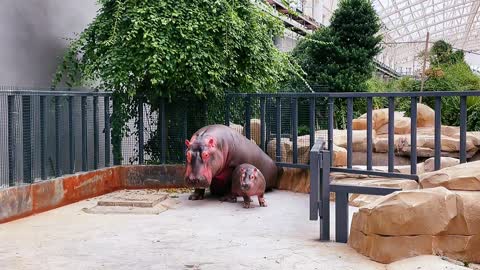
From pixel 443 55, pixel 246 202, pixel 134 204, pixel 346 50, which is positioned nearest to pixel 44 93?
pixel 134 204

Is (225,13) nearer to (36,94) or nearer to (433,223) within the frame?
(36,94)

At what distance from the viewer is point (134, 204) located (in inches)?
291

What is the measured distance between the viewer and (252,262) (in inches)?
187

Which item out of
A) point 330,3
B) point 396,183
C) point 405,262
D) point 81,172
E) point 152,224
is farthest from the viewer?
point 330,3

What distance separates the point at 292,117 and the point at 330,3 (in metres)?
29.2

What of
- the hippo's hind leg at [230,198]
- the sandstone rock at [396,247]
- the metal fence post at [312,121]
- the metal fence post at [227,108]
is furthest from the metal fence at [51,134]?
the sandstone rock at [396,247]

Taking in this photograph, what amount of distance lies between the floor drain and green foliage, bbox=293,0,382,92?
27.9ft

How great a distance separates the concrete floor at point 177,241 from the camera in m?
4.73

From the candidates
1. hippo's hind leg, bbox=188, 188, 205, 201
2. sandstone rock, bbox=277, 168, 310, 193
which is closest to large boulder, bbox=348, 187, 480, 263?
hippo's hind leg, bbox=188, 188, 205, 201

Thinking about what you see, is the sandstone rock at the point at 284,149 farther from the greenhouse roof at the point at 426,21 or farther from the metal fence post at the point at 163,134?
the greenhouse roof at the point at 426,21

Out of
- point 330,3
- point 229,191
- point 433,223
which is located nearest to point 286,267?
point 433,223

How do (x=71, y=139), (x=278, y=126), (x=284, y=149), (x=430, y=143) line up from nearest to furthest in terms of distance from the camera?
(x=71, y=139)
(x=278, y=126)
(x=284, y=149)
(x=430, y=143)

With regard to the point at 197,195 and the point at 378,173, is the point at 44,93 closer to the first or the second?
the point at 197,195

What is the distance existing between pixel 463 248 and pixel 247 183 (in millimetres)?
3370
